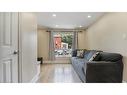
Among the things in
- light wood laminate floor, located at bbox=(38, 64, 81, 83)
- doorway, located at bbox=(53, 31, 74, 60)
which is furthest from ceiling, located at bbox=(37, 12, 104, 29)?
doorway, located at bbox=(53, 31, 74, 60)

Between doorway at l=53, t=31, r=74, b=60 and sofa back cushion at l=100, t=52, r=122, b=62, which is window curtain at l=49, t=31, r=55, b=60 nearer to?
doorway at l=53, t=31, r=74, b=60

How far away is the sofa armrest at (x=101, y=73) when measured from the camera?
11.2ft

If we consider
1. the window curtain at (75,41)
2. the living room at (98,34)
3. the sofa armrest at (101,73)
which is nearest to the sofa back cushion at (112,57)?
the living room at (98,34)

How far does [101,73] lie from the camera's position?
3424 millimetres

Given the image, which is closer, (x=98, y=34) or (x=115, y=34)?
(x=115, y=34)

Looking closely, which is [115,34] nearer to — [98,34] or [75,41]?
[98,34]

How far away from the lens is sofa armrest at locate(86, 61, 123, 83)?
3408 mm

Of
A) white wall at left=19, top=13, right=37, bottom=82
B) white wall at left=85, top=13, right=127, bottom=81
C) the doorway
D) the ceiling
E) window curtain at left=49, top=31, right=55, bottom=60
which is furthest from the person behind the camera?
the doorway

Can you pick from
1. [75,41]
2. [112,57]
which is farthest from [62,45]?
[112,57]

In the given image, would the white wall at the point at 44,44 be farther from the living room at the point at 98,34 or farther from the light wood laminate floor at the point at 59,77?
the light wood laminate floor at the point at 59,77

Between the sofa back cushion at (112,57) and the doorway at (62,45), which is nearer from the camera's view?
the sofa back cushion at (112,57)
